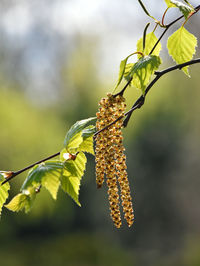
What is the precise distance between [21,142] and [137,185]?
4.21 metres

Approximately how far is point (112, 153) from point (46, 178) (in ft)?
0.53

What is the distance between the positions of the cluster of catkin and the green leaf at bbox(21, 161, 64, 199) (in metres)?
0.10

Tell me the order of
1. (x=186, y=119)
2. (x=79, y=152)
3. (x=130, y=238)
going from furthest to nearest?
1. (x=186, y=119)
2. (x=130, y=238)
3. (x=79, y=152)

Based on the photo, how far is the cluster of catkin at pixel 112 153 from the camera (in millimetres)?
893

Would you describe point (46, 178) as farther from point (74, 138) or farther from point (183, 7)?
point (183, 7)

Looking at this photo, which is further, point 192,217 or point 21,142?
point 192,217

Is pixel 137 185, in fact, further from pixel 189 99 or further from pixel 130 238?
pixel 189 99

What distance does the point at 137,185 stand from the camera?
1451 cm

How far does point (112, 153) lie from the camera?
2.95 feet

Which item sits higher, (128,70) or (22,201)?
(128,70)

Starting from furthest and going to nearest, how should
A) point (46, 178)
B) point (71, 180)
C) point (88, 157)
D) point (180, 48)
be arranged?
point (88, 157) < point (180, 48) < point (71, 180) < point (46, 178)

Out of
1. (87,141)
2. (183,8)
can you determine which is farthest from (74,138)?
(183,8)

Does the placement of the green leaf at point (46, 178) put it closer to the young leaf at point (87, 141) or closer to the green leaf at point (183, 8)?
the young leaf at point (87, 141)

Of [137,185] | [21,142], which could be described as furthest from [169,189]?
[21,142]
